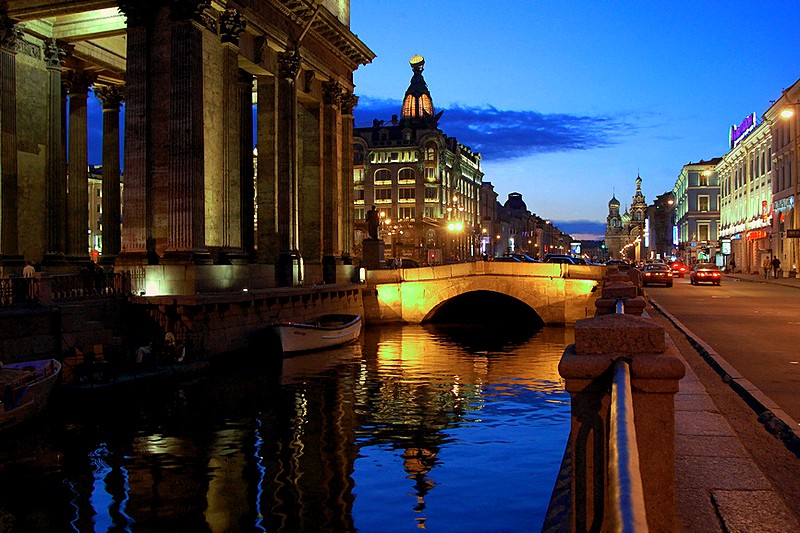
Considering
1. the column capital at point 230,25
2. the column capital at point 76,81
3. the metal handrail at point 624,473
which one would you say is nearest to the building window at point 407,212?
the column capital at point 76,81

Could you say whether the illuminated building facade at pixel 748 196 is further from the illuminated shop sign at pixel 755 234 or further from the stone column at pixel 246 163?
the stone column at pixel 246 163

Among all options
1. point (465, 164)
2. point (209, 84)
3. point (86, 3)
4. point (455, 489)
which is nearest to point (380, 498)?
point (455, 489)

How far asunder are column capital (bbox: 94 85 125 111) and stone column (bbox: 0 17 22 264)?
33.0ft

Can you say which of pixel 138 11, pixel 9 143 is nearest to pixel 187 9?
pixel 138 11

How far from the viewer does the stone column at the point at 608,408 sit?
5113mm

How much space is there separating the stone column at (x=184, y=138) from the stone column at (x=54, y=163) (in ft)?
30.8

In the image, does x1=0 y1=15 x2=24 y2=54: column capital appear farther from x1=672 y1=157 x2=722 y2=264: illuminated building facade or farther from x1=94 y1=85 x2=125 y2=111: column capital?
x1=672 y1=157 x2=722 y2=264: illuminated building facade

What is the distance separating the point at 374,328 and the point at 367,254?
763 cm

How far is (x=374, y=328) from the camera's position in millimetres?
47375

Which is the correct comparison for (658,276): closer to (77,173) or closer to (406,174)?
(77,173)

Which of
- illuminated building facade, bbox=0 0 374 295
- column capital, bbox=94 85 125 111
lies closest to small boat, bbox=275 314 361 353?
illuminated building facade, bbox=0 0 374 295

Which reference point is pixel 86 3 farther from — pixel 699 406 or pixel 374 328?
pixel 699 406

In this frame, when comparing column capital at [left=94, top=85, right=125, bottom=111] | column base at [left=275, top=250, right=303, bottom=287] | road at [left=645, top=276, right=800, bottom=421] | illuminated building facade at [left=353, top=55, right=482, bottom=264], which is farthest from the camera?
illuminated building facade at [left=353, top=55, right=482, bottom=264]

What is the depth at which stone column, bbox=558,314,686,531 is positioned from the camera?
5.11 metres
